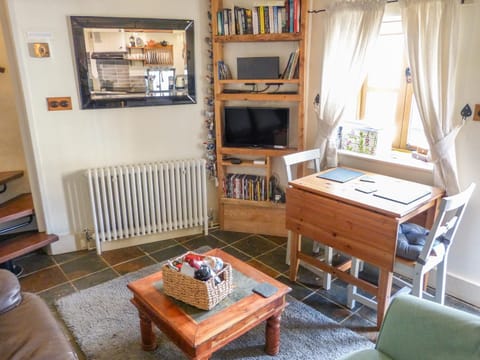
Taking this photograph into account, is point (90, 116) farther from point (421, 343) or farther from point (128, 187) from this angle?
point (421, 343)

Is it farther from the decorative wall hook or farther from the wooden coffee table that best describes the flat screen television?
the wooden coffee table

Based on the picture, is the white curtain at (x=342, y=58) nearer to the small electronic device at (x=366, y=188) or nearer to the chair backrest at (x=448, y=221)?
the small electronic device at (x=366, y=188)

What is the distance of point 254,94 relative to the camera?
3289 mm

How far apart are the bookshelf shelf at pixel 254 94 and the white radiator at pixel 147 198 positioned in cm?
27

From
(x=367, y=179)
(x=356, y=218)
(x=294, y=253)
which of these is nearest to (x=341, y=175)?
(x=367, y=179)

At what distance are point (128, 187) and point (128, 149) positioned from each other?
13.3 inches

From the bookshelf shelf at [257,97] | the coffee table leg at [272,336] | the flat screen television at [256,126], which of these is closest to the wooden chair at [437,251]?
the coffee table leg at [272,336]

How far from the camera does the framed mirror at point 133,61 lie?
2992 millimetres

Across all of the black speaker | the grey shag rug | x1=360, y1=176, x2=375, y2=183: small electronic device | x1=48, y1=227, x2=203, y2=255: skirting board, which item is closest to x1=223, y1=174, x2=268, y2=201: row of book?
x1=48, y1=227, x2=203, y2=255: skirting board

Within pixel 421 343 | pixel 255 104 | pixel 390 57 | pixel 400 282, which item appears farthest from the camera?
pixel 255 104

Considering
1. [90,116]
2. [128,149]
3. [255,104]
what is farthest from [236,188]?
[90,116]

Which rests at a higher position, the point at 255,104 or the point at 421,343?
the point at 255,104

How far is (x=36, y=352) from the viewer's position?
151cm

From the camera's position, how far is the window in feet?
9.40
